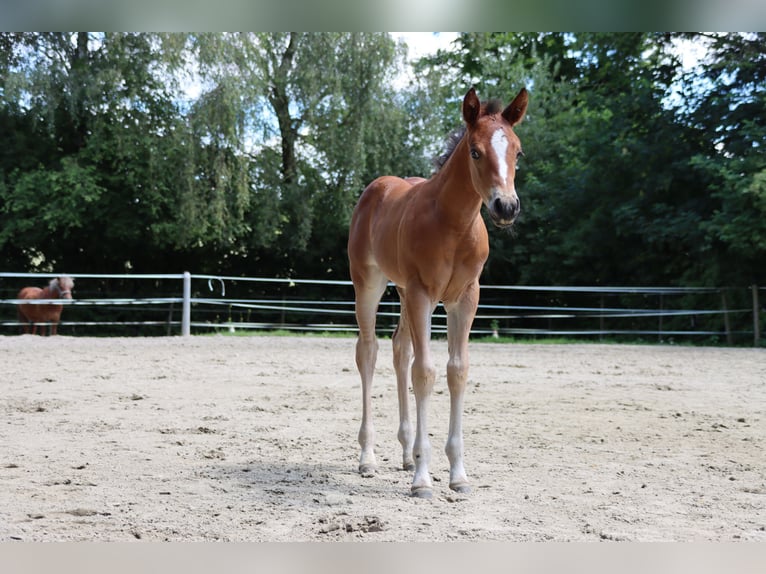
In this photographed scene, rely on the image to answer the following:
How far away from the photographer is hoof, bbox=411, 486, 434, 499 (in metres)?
3.57

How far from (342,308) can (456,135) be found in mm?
13485

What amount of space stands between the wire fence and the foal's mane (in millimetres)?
9946

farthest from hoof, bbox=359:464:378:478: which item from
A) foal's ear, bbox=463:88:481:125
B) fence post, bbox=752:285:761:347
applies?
fence post, bbox=752:285:761:347

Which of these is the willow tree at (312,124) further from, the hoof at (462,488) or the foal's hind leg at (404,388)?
the hoof at (462,488)

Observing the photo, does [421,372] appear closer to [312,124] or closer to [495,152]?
[495,152]

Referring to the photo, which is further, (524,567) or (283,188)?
(283,188)

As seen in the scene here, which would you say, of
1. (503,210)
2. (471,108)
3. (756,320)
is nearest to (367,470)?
(503,210)

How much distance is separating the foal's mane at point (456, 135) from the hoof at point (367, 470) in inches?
64.0

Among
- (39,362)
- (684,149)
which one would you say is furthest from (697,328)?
(39,362)

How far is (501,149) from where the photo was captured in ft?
10.9

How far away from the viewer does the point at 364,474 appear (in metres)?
4.06
